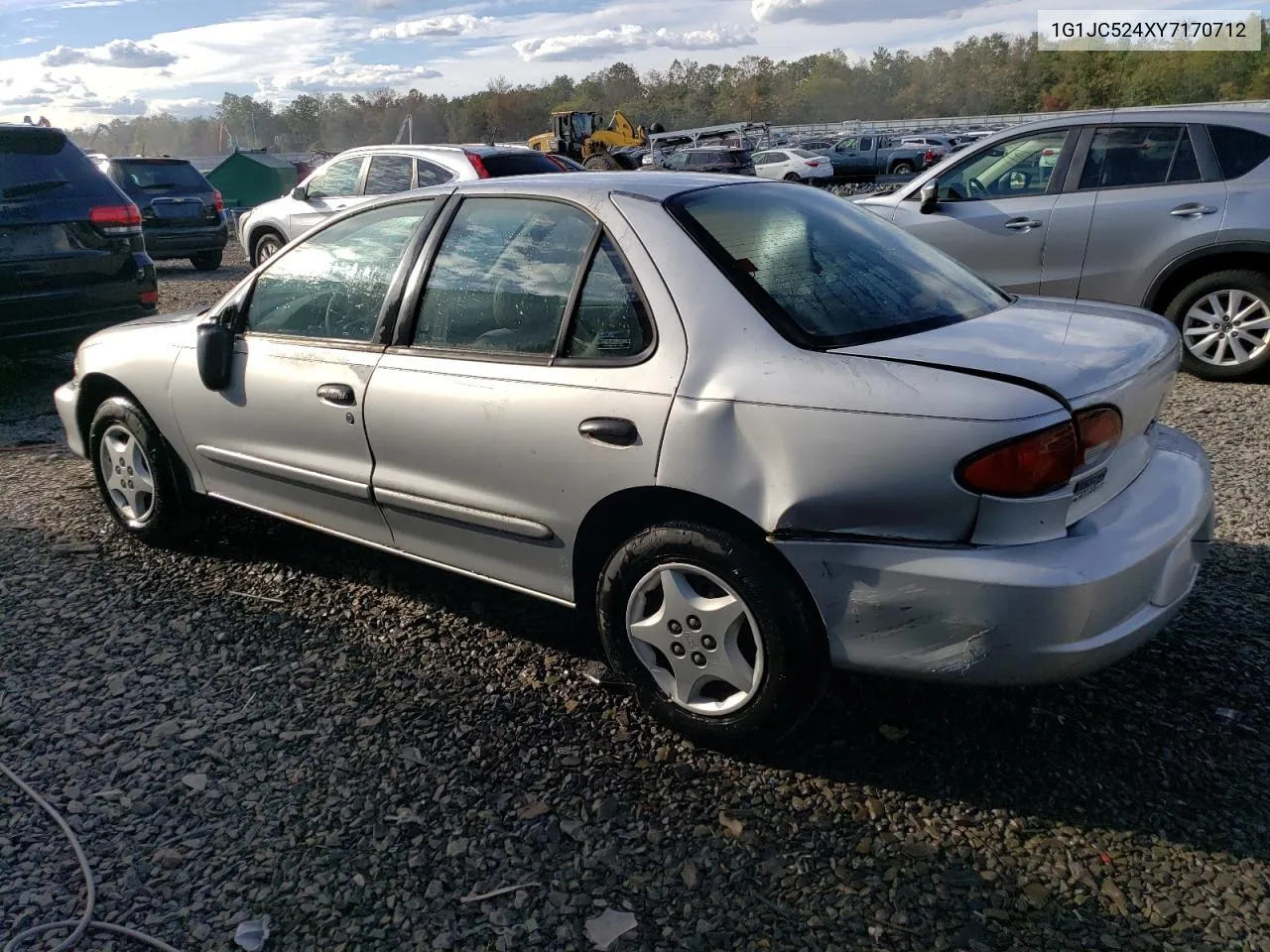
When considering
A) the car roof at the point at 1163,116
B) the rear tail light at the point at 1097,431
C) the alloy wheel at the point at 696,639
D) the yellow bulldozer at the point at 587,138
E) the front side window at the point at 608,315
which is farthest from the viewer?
the yellow bulldozer at the point at 587,138

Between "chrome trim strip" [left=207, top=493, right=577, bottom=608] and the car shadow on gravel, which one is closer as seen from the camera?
the car shadow on gravel

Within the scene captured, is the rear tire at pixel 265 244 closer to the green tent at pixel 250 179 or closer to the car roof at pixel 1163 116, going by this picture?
the car roof at pixel 1163 116

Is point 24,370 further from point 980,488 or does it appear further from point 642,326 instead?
point 980,488

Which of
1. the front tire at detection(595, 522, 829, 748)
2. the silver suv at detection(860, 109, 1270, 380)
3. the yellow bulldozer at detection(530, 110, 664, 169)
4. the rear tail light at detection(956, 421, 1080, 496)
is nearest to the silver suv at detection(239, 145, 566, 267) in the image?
the silver suv at detection(860, 109, 1270, 380)

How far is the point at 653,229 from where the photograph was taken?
290cm

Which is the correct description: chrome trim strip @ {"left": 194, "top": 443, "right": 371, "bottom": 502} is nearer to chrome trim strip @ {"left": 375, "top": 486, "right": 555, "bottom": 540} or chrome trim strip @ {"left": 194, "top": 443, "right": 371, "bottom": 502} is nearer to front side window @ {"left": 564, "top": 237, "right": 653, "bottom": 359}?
chrome trim strip @ {"left": 375, "top": 486, "right": 555, "bottom": 540}

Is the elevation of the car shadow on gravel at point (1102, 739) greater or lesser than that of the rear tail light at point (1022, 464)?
lesser

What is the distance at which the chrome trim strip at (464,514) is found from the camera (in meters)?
→ 3.07

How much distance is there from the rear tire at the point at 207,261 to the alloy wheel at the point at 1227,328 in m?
13.3

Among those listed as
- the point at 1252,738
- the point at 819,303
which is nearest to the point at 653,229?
the point at 819,303

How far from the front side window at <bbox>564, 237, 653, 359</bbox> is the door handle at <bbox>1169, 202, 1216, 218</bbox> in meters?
4.89

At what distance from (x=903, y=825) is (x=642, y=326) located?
147 centimetres

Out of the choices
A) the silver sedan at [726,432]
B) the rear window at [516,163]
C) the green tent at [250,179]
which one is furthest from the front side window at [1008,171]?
the green tent at [250,179]

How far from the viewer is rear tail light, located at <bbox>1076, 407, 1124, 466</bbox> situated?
7.79 ft
